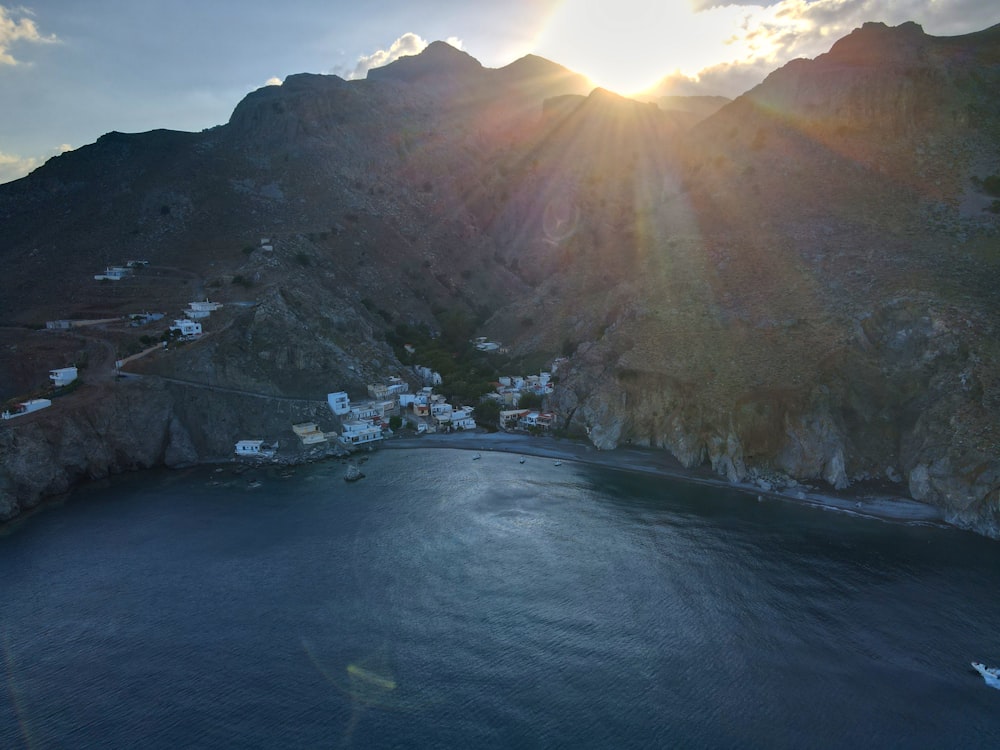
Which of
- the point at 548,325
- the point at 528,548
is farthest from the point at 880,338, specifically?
the point at 548,325

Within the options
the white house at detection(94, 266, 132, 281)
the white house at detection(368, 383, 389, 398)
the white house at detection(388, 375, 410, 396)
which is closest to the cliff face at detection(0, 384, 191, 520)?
the white house at detection(368, 383, 389, 398)

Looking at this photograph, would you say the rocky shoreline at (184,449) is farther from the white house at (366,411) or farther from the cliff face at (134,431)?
the white house at (366,411)

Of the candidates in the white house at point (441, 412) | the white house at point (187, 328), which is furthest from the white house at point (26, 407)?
the white house at point (441, 412)

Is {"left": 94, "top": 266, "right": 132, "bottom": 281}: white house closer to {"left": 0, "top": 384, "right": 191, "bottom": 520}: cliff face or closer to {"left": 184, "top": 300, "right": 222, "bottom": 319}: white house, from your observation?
{"left": 184, "top": 300, "right": 222, "bottom": 319}: white house

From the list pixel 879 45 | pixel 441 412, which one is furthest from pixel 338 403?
pixel 879 45

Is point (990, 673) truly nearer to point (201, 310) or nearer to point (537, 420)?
point (537, 420)

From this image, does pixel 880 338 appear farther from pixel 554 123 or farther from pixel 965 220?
pixel 554 123
